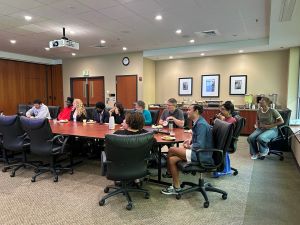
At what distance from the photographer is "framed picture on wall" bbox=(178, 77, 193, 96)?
820cm

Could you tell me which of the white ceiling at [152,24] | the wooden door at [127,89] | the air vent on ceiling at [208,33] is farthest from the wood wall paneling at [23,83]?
the air vent on ceiling at [208,33]

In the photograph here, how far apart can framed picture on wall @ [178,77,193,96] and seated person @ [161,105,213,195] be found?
5.38 metres

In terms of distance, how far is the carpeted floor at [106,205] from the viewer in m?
2.40

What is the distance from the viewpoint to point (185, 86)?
829cm

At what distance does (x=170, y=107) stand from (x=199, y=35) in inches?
112

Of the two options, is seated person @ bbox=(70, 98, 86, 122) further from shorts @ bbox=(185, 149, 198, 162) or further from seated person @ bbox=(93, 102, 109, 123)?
shorts @ bbox=(185, 149, 198, 162)

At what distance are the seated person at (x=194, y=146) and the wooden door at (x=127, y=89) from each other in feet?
18.3

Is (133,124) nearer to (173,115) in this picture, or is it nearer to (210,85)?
(173,115)

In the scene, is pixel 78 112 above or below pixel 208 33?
below

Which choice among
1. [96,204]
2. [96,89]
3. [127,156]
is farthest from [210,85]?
[96,204]

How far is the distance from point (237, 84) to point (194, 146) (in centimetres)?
552

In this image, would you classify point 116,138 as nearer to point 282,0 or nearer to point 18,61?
point 282,0

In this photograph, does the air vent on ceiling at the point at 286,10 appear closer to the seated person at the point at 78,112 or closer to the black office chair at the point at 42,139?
the black office chair at the point at 42,139

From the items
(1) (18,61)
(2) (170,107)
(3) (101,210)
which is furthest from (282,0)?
(1) (18,61)
